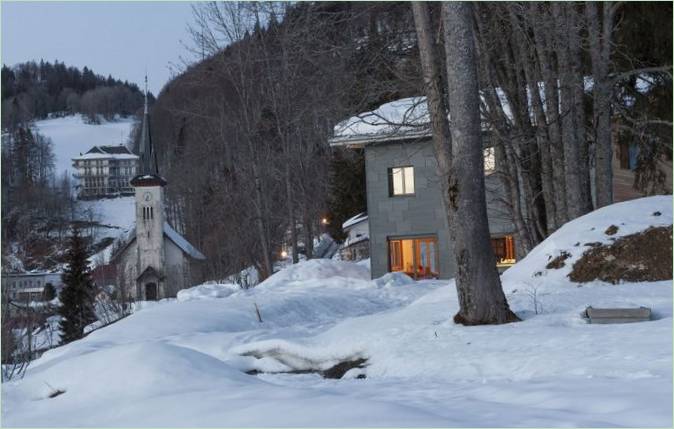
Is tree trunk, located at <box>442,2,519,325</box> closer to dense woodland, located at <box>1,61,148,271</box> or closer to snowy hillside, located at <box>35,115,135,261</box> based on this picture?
dense woodland, located at <box>1,61,148,271</box>

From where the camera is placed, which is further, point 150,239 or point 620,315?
point 150,239

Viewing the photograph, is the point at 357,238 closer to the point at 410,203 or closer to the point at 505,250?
the point at 410,203

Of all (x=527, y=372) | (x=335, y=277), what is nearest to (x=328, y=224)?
(x=335, y=277)

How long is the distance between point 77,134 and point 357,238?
153976 mm

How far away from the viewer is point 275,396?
540 centimetres

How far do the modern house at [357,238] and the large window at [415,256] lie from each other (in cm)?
1386

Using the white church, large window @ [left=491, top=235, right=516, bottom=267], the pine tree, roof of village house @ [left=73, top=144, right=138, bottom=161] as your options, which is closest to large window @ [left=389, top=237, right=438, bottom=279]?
large window @ [left=491, top=235, right=516, bottom=267]

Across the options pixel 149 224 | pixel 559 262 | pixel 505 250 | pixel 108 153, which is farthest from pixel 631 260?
pixel 108 153

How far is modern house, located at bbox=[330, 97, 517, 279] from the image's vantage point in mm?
26469

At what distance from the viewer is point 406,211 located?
27125 millimetres

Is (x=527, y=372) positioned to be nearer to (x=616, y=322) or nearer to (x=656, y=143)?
(x=616, y=322)

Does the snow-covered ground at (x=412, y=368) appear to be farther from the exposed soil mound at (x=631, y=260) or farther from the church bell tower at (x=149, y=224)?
the church bell tower at (x=149, y=224)

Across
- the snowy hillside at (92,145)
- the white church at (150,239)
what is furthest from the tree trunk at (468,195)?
the snowy hillside at (92,145)

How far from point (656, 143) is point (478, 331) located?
14.9 m
